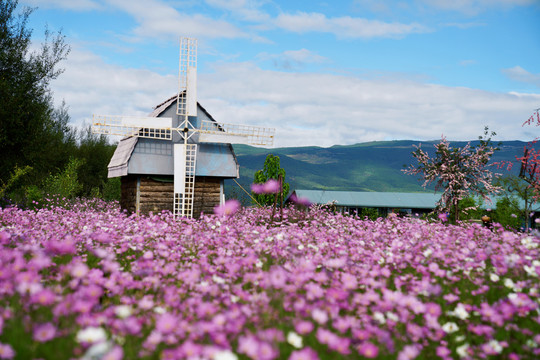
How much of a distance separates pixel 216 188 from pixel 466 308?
630 inches

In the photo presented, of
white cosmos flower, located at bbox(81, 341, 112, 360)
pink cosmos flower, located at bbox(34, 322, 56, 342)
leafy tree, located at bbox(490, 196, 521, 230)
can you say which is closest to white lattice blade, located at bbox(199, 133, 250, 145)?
pink cosmos flower, located at bbox(34, 322, 56, 342)

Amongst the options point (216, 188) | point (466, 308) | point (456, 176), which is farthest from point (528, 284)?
point (456, 176)

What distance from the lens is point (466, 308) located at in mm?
5047

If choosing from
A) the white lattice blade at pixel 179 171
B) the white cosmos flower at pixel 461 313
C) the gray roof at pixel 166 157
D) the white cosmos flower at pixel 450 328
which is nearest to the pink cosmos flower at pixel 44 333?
the white cosmos flower at pixel 450 328

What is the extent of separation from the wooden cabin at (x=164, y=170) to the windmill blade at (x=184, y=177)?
364mm

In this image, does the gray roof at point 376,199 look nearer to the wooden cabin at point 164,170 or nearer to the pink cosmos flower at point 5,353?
the wooden cabin at point 164,170

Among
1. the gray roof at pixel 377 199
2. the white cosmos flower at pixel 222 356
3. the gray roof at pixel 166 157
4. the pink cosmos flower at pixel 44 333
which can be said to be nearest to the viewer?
the white cosmos flower at pixel 222 356

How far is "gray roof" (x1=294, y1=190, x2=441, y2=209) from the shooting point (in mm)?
39606

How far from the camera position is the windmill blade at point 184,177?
1877 cm

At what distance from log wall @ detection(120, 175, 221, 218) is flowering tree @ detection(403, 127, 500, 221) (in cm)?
1103

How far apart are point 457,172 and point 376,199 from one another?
1844 cm

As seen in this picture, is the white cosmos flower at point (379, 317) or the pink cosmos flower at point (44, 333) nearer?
the pink cosmos flower at point (44, 333)

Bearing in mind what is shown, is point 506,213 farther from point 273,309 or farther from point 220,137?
point 273,309

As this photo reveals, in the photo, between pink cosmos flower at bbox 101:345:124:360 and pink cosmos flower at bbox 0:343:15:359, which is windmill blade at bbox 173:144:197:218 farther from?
pink cosmos flower at bbox 101:345:124:360
